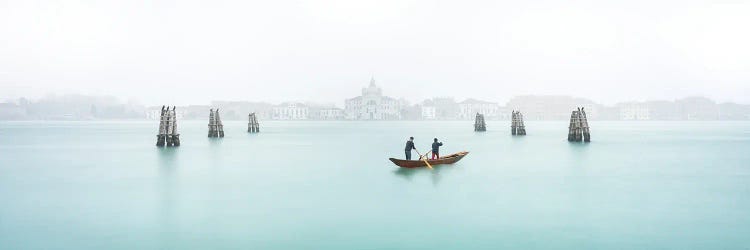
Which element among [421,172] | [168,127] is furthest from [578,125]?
[168,127]

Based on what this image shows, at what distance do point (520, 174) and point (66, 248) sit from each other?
18346mm

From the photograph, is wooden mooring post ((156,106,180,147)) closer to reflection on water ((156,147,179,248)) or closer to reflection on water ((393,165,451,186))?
reflection on water ((156,147,179,248))

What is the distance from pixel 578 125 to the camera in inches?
1764

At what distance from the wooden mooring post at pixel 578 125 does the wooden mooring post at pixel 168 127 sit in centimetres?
2635

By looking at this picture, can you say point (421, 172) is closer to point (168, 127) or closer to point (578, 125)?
point (168, 127)

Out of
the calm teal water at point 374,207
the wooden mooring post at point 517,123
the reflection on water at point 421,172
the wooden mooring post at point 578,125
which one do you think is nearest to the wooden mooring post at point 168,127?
the calm teal water at point 374,207

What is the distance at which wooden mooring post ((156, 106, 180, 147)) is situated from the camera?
119 ft

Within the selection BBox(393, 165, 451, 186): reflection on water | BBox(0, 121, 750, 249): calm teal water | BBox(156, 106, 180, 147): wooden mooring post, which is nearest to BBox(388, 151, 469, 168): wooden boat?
BBox(393, 165, 451, 186): reflection on water

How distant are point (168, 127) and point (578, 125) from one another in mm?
28863

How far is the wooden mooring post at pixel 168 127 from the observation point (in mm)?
36344

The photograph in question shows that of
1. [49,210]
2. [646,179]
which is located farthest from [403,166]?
[49,210]

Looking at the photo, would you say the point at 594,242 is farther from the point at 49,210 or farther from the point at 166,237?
the point at 49,210

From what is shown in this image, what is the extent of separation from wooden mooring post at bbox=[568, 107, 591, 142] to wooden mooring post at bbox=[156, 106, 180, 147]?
86.4 feet

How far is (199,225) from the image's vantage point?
13.5m
